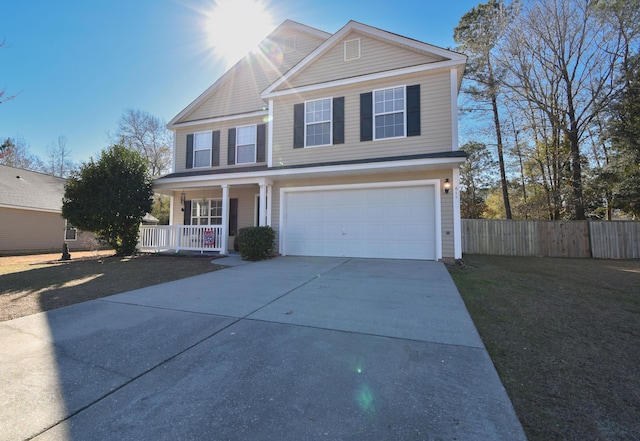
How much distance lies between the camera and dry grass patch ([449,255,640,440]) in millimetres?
1972

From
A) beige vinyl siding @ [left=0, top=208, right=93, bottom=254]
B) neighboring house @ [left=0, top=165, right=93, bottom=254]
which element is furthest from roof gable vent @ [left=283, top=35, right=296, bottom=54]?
neighboring house @ [left=0, top=165, right=93, bottom=254]

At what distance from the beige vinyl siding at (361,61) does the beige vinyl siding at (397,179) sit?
11.3 feet

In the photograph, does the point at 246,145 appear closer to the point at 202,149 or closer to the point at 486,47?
the point at 202,149

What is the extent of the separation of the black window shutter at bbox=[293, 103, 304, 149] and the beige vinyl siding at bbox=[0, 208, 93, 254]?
11.2 metres

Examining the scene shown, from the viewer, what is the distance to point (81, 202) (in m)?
10.6

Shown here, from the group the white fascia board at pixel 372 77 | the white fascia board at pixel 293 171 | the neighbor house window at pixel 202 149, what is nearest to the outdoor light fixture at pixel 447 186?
the white fascia board at pixel 293 171

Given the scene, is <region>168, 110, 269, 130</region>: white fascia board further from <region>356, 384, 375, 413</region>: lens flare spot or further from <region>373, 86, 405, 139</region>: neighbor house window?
<region>356, 384, 375, 413</region>: lens flare spot

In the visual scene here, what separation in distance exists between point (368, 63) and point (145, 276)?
9236 mm

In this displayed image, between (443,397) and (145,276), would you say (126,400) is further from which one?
(145,276)

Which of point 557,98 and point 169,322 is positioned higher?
point 557,98

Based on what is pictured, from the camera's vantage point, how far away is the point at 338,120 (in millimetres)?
10016

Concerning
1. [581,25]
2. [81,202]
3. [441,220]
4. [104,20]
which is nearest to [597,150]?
[581,25]

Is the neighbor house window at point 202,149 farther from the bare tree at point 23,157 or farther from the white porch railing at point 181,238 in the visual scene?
the bare tree at point 23,157

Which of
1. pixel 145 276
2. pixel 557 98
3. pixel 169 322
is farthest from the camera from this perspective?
pixel 557 98
